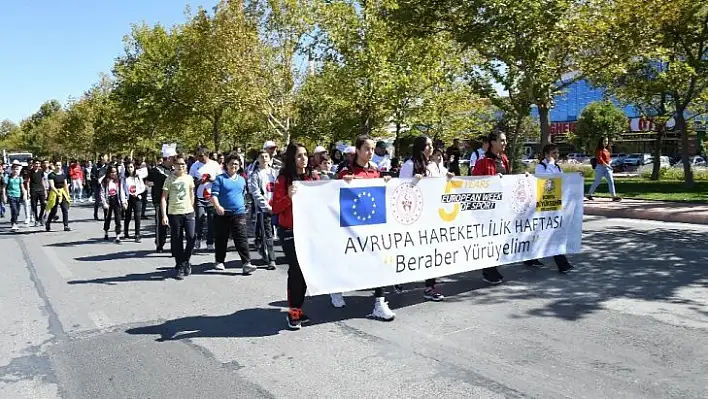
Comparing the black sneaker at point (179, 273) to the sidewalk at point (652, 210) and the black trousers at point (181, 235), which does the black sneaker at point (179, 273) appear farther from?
the sidewalk at point (652, 210)

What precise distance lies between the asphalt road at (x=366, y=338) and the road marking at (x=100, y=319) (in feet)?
0.12

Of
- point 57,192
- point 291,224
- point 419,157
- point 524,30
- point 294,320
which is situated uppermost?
point 524,30

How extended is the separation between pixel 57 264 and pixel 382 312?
658 cm

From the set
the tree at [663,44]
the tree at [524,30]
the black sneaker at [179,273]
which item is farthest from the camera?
the tree at [663,44]

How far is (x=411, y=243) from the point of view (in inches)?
249

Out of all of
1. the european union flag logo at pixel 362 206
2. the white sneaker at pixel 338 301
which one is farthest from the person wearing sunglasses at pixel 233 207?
the european union flag logo at pixel 362 206

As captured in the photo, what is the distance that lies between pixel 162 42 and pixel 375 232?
28.5 metres

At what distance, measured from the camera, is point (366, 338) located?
17.8ft

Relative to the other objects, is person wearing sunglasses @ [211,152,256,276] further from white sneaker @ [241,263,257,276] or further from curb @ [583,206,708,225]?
curb @ [583,206,708,225]

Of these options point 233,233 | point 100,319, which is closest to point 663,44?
point 233,233

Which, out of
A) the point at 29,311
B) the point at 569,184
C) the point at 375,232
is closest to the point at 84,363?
the point at 29,311

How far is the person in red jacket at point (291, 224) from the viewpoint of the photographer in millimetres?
5742

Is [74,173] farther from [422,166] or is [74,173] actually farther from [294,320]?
[294,320]

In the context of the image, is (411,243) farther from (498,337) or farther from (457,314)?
(498,337)
